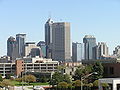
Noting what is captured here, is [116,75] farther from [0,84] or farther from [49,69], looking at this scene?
[49,69]

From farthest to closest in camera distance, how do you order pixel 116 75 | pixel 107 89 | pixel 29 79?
pixel 29 79
pixel 116 75
pixel 107 89

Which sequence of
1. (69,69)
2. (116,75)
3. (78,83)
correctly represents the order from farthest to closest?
(69,69) → (116,75) → (78,83)

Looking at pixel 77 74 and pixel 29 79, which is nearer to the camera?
pixel 77 74

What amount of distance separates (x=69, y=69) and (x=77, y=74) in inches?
1924

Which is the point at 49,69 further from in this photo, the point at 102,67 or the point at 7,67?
the point at 102,67

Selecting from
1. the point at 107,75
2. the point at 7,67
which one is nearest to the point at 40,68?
the point at 7,67

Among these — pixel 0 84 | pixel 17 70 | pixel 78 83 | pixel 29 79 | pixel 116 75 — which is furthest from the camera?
pixel 17 70

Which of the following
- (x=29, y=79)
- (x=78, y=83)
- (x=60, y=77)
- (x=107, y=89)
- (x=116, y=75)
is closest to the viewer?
(x=107, y=89)

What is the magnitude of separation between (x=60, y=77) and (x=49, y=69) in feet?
266

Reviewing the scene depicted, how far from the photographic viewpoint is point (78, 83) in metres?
62.1

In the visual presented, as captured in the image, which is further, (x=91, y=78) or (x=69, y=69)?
(x=69, y=69)

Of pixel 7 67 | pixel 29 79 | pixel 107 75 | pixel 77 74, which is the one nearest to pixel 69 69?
pixel 29 79

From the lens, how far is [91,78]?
228ft

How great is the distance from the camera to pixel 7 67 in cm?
15712
